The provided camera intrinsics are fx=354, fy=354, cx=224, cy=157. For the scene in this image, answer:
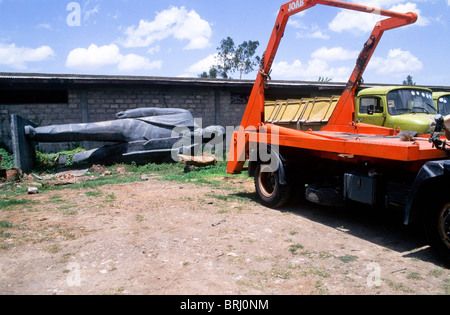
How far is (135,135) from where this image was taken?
11289 millimetres

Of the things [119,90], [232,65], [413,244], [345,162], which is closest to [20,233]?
[345,162]

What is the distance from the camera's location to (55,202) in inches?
267

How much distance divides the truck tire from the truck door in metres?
3.99

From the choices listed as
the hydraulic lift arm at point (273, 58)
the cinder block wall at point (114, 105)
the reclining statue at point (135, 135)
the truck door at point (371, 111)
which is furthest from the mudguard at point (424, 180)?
the cinder block wall at point (114, 105)

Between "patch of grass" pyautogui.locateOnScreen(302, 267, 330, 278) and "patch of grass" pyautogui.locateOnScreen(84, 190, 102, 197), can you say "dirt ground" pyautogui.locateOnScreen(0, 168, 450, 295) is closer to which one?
"patch of grass" pyautogui.locateOnScreen(302, 267, 330, 278)

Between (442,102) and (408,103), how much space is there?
65.9 inches

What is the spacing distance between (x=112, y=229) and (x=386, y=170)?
12.3ft

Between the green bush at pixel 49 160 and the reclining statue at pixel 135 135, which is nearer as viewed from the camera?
the reclining statue at pixel 135 135

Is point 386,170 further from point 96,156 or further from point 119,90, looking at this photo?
point 119,90

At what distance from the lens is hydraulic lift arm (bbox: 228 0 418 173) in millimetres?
6066

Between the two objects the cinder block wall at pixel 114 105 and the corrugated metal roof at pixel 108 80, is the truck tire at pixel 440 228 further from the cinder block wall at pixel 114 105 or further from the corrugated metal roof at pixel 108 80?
the cinder block wall at pixel 114 105

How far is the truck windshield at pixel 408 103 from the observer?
7242mm

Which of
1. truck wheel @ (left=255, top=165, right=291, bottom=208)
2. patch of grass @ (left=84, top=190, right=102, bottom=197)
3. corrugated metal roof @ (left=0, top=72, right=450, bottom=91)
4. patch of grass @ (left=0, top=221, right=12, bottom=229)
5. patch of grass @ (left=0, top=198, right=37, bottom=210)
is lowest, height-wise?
patch of grass @ (left=84, top=190, right=102, bottom=197)

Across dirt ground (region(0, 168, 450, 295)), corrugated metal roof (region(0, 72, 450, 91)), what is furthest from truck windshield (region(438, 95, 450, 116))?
corrugated metal roof (region(0, 72, 450, 91))
